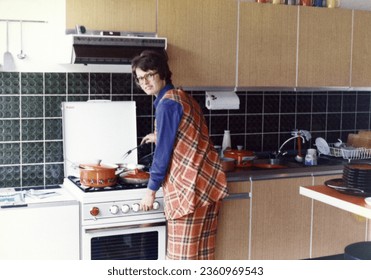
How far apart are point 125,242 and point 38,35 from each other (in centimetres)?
129

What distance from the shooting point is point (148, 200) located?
2932 millimetres

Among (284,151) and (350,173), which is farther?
(284,151)

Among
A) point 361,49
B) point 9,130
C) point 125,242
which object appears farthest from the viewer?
point 361,49

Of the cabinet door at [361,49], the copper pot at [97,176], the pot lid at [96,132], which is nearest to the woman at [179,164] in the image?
the copper pot at [97,176]

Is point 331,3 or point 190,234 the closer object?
point 190,234

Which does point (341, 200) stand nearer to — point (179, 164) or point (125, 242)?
point (179, 164)

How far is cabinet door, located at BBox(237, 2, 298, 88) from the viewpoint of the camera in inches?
139

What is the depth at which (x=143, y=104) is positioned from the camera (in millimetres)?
3561

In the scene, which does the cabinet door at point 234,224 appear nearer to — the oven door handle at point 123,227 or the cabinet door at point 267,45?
the oven door handle at point 123,227

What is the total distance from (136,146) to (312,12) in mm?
1461

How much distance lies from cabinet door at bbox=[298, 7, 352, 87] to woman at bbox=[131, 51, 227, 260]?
1.14 meters

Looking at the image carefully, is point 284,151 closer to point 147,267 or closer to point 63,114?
point 63,114

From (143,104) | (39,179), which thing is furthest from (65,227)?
(143,104)

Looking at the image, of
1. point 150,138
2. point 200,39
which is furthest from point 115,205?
point 200,39
